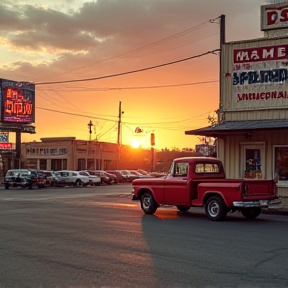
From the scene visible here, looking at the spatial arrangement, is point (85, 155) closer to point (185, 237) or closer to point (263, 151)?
point (263, 151)

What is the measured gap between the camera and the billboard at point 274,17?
2188 centimetres

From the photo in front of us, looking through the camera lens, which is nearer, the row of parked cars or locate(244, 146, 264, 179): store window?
locate(244, 146, 264, 179): store window

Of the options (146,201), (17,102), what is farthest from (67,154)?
(146,201)

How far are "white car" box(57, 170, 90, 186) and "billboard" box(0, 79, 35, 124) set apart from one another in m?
11.8

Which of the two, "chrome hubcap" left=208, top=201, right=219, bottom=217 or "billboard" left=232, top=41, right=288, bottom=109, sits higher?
"billboard" left=232, top=41, right=288, bottom=109

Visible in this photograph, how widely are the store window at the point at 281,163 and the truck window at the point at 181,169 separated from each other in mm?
4962

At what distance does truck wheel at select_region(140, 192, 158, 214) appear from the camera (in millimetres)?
17797

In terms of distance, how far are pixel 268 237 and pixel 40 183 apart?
33.7 meters

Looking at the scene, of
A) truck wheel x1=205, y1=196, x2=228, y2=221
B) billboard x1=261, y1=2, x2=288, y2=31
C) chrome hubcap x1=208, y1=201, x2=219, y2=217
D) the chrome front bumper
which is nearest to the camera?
the chrome front bumper

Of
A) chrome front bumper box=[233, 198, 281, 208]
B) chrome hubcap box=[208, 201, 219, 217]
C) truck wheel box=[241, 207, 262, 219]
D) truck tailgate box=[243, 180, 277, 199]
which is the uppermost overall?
truck tailgate box=[243, 180, 277, 199]

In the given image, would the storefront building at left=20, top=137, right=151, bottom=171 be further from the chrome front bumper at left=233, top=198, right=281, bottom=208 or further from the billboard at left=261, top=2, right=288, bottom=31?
the chrome front bumper at left=233, top=198, right=281, bottom=208

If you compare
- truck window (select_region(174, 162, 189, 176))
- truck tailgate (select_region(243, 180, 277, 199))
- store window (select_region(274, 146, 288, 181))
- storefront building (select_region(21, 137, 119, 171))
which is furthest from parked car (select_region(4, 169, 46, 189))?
truck tailgate (select_region(243, 180, 277, 199))

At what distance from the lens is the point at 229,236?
12039 millimetres

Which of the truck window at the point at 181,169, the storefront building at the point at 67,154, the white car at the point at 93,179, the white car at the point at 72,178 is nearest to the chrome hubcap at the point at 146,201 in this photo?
the truck window at the point at 181,169
